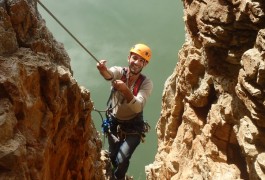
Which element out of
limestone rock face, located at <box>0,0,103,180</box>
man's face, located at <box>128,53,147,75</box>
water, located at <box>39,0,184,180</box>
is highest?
water, located at <box>39,0,184,180</box>

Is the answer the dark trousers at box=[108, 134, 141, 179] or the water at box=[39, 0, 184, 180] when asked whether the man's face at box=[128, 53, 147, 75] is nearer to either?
the dark trousers at box=[108, 134, 141, 179]

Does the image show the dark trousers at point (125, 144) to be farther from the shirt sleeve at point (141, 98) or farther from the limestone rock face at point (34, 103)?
the limestone rock face at point (34, 103)

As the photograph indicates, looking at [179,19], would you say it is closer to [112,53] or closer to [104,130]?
[112,53]

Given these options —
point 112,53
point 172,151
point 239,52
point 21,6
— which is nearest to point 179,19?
point 112,53

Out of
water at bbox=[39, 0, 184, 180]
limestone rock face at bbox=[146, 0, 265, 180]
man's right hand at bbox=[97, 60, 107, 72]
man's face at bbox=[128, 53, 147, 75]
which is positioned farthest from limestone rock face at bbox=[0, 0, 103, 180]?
water at bbox=[39, 0, 184, 180]

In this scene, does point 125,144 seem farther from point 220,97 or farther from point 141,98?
point 220,97

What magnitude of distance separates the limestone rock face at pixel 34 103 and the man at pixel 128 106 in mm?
1128

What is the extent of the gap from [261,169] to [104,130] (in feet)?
11.7

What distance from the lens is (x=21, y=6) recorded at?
4445 mm

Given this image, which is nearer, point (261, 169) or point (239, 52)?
point (261, 169)

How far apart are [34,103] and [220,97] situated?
4.73 meters

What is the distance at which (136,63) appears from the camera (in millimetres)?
7145

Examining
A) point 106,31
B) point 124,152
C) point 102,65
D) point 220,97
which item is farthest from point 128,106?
point 106,31

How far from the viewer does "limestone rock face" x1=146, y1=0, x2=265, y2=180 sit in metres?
5.87
